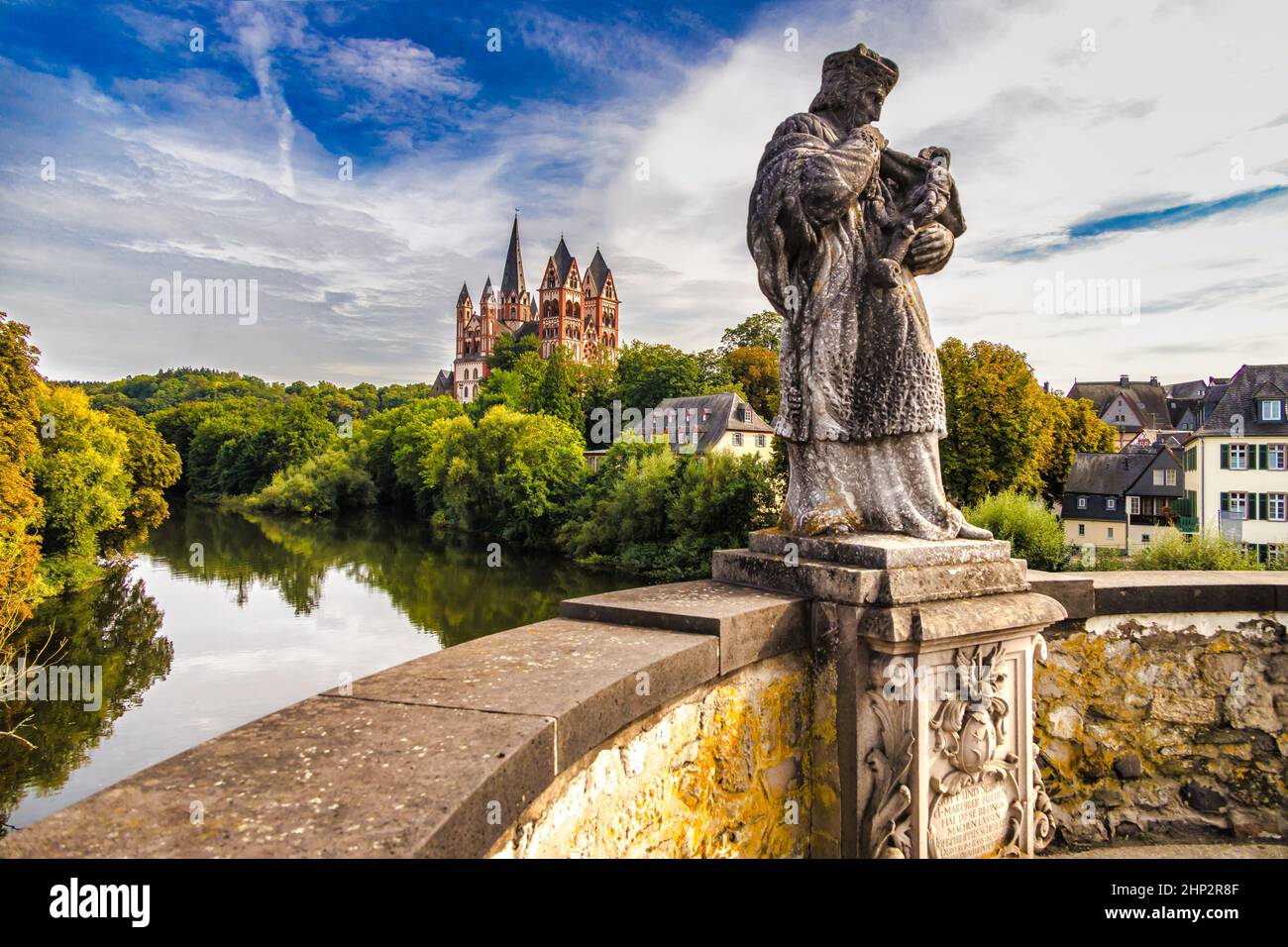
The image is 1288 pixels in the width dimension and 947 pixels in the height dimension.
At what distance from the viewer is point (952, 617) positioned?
3.35 meters

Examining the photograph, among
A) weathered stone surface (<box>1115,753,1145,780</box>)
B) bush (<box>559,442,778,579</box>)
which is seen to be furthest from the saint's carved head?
bush (<box>559,442,778,579</box>)

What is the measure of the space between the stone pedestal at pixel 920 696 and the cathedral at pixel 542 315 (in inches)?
4034

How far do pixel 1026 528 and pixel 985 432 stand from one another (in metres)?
8.92

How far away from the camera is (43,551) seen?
31.0 m

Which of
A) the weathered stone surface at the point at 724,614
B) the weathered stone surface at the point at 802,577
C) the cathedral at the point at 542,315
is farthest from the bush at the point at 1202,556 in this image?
the cathedral at the point at 542,315

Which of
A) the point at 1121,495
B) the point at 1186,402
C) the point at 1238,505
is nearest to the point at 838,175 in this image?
the point at 1238,505

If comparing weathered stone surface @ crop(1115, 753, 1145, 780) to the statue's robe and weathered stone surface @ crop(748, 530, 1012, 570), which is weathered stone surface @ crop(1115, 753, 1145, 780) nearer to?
weathered stone surface @ crop(748, 530, 1012, 570)

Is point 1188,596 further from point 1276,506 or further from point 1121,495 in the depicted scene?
point 1121,495

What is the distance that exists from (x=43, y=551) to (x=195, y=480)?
62.1m

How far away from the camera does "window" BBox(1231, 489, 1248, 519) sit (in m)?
32.6

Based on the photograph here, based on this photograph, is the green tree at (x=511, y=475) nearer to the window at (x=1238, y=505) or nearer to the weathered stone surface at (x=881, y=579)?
the window at (x=1238, y=505)

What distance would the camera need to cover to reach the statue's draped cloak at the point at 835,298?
3807 millimetres
